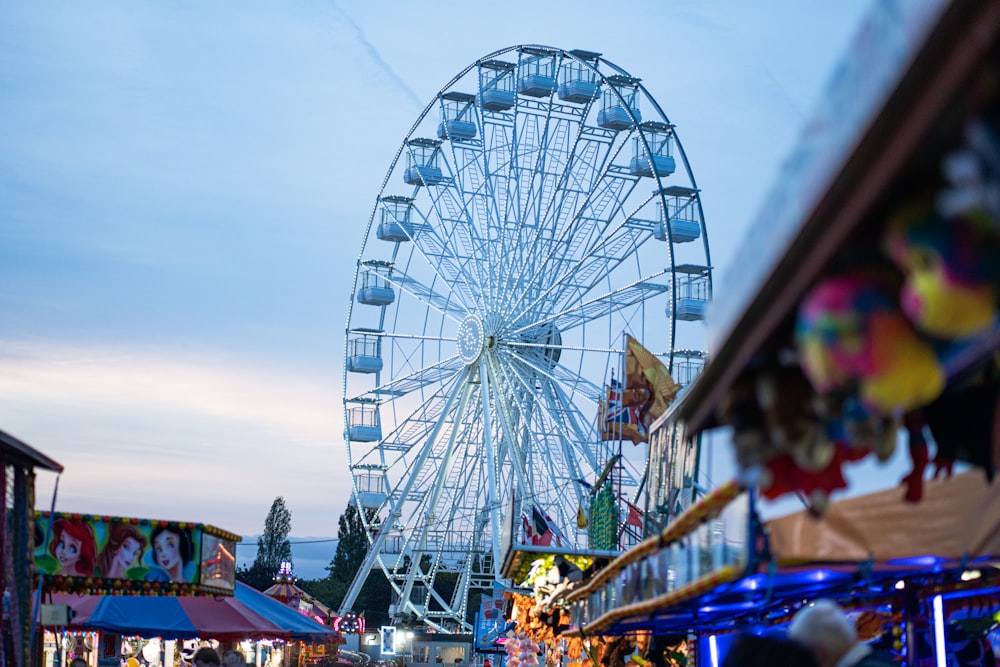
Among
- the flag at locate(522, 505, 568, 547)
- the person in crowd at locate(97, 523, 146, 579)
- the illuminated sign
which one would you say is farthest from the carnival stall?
the flag at locate(522, 505, 568, 547)

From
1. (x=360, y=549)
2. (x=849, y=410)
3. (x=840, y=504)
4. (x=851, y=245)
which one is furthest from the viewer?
(x=360, y=549)

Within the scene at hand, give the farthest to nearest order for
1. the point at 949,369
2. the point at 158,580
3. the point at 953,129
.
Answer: the point at 158,580, the point at 949,369, the point at 953,129

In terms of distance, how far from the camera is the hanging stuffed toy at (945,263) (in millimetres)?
1725

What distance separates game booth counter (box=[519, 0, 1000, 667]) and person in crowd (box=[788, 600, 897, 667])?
226 millimetres

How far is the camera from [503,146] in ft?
94.1

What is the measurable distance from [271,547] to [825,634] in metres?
91.7

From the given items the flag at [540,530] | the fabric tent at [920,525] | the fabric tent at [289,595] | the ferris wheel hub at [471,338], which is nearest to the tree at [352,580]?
the fabric tent at [289,595]

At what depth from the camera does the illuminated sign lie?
43.0 ft

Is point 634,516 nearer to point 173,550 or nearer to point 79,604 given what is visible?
point 173,550

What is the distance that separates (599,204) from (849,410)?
24.9 meters

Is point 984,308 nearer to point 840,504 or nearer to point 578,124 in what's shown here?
point 840,504

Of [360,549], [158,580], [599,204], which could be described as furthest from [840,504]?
[360,549]

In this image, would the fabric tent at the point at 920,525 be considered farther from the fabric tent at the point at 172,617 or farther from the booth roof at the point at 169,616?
the fabric tent at the point at 172,617

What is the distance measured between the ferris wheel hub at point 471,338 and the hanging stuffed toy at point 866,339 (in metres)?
25.0
